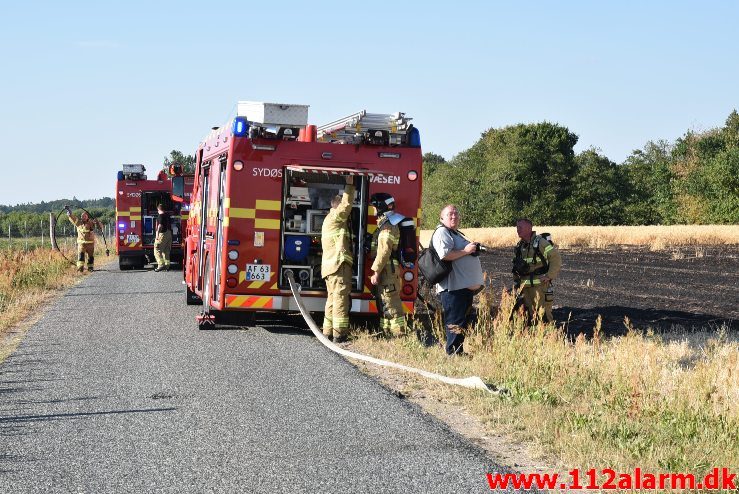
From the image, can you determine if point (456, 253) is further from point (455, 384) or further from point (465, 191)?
point (465, 191)

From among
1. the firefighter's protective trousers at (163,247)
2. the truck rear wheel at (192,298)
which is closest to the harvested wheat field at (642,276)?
the truck rear wheel at (192,298)

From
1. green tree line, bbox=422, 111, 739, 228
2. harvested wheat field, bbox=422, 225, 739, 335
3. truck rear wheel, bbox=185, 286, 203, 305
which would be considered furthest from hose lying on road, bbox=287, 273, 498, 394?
green tree line, bbox=422, 111, 739, 228

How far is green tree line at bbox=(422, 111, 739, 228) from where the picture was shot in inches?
2778

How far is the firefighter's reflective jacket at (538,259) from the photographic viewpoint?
12195 mm

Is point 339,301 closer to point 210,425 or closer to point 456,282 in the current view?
point 456,282

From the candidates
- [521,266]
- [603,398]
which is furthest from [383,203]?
[603,398]

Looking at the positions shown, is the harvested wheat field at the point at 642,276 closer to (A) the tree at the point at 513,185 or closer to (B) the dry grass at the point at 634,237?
(B) the dry grass at the point at 634,237

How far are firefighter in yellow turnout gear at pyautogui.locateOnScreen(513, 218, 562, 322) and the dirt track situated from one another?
5.07 ft

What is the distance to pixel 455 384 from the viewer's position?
28.0ft

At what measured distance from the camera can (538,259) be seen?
40.2 feet

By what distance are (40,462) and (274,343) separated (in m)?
5.90

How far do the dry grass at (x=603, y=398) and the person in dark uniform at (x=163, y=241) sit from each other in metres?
17.5

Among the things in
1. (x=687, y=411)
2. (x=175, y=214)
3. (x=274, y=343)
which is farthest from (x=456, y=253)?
(x=175, y=214)

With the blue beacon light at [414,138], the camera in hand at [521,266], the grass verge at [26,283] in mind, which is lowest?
the grass verge at [26,283]
